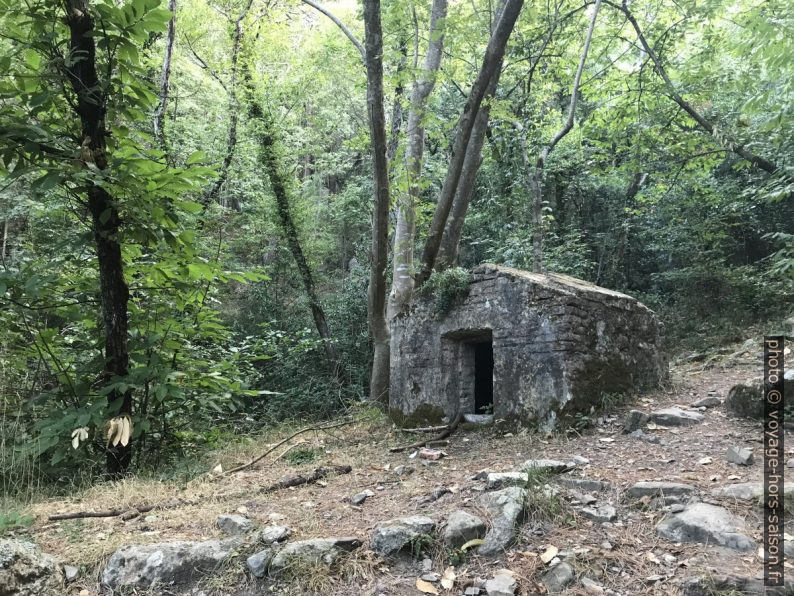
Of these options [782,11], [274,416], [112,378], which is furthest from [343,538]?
[782,11]

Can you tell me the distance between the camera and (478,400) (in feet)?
23.2

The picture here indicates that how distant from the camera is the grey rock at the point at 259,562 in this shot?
268 cm

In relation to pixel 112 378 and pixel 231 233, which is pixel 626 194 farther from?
pixel 112 378

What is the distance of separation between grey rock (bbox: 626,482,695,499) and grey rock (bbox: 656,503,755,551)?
0.76 feet

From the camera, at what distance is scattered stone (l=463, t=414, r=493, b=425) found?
571 cm

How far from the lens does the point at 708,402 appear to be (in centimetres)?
523

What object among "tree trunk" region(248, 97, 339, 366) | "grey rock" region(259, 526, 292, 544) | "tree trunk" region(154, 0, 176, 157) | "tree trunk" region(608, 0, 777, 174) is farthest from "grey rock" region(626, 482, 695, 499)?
"tree trunk" region(154, 0, 176, 157)

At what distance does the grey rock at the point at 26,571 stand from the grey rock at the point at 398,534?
5.27 feet

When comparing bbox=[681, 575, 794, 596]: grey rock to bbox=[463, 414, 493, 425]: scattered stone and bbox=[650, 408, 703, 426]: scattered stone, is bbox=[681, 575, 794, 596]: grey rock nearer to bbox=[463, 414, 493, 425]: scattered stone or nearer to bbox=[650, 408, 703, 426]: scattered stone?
bbox=[650, 408, 703, 426]: scattered stone

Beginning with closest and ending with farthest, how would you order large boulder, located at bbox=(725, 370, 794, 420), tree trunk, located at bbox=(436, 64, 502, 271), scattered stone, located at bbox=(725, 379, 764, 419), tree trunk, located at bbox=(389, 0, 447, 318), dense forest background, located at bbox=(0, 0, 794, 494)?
dense forest background, located at bbox=(0, 0, 794, 494), large boulder, located at bbox=(725, 370, 794, 420), scattered stone, located at bbox=(725, 379, 764, 419), tree trunk, located at bbox=(436, 64, 502, 271), tree trunk, located at bbox=(389, 0, 447, 318)

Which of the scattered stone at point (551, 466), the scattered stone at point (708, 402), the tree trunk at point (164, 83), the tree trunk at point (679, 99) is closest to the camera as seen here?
the scattered stone at point (551, 466)

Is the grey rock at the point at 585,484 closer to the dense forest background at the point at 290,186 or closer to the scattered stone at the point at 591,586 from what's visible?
the scattered stone at the point at 591,586

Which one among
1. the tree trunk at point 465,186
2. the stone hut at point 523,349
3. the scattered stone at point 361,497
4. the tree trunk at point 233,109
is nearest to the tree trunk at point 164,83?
the tree trunk at point 233,109

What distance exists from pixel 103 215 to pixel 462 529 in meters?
3.17
